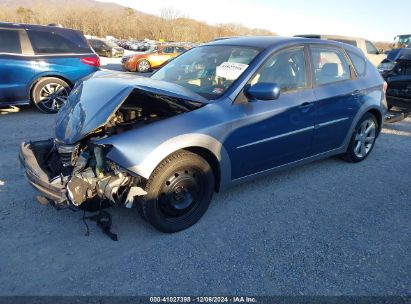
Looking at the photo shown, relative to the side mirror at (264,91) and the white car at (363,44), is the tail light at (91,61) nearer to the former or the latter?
the side mirror at (264,91)

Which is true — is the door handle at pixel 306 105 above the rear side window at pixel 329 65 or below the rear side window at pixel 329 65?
below

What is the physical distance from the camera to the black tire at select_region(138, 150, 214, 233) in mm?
2785

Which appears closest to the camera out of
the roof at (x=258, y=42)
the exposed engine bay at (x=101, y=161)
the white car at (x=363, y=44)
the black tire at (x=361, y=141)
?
the exposed engine bay at (x=101, y=161)

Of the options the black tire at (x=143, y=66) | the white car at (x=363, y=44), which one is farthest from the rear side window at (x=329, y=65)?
the black tire at (x=143, y=66)

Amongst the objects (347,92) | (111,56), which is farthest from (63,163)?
(111,56)

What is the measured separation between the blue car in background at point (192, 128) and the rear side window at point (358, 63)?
16.0 inches

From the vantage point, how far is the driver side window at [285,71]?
11.3 feet

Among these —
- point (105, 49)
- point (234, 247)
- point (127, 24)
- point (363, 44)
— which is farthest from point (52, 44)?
point (127, 24)

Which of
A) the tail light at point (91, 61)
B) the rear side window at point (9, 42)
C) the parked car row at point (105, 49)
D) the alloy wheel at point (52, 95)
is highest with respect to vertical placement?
the rear side window at point (9, 42)

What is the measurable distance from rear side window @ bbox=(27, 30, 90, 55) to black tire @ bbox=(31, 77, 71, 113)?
0.64 meters

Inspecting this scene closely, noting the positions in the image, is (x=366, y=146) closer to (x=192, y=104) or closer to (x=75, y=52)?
(x=192, y=104)

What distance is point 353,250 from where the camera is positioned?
9.61 ft

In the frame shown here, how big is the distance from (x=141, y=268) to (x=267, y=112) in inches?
76.2

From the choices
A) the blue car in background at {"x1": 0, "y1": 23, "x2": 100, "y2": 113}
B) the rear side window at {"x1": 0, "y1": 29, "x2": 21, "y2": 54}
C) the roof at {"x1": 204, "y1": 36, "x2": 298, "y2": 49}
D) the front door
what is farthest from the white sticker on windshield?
the rear side window at {"x1": 0, "y1": 29, "x2": 21, "y2": 54}
